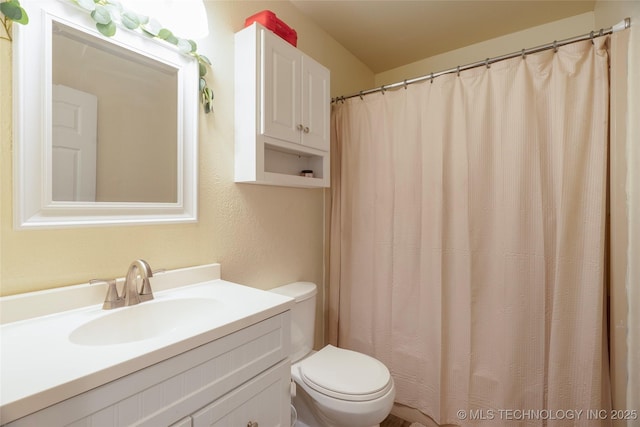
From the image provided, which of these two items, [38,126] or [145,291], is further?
[145,291]

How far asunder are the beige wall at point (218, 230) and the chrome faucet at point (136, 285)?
9 cm

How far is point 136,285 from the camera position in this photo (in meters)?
1.01

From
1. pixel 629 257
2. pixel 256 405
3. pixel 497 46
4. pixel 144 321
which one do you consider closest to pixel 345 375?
pixel 256 405

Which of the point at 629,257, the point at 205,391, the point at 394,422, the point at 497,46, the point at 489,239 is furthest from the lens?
the point at 497,46

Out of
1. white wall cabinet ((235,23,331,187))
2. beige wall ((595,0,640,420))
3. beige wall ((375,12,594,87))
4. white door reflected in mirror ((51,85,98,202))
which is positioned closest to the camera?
white door reflected in mirror ((51,85,98,202))

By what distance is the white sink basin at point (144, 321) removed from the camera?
858mm

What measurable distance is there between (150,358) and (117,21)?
109 cm

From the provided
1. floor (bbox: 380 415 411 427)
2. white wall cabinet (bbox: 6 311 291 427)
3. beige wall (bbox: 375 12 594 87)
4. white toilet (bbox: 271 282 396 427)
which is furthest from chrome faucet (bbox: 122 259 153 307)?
beige wall (bbox: 375 12 594 87)

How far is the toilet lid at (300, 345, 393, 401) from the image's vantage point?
1.24m

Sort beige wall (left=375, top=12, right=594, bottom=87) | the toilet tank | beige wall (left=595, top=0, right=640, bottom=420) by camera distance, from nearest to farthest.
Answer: beige wall (left=595, top=0, right=640, bottom=420) < the toilet tank < beige wall (left=375, top=12, right=594, bottom=87)

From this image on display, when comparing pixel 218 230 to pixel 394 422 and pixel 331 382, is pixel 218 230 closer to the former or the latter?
pixel 331 382

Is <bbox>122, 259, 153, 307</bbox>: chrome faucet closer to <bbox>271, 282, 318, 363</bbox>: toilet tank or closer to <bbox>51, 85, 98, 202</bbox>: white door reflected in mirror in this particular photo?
<bbox>51, 85, 98, 202</bbox>: white door reflected in mirror

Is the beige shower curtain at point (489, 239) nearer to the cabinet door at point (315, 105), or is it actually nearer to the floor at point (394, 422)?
the floor at point (394, 422)

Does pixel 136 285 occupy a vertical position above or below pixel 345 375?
above
